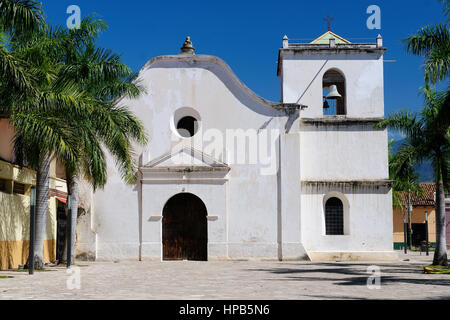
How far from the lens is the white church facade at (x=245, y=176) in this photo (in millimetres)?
24250

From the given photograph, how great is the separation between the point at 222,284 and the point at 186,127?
11.7 meters

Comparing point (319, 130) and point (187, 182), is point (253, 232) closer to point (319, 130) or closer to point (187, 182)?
point (187, 182)

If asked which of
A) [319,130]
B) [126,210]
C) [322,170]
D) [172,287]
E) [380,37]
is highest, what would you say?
[380,37]

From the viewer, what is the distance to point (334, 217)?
25375mm

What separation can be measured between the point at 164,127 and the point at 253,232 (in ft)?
17.4

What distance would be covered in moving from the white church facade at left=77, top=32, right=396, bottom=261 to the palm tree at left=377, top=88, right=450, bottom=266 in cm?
351

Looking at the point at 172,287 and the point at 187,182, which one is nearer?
the point at 172,287

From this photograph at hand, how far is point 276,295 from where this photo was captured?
11953 mm

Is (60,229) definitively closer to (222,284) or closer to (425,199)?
(222,284)

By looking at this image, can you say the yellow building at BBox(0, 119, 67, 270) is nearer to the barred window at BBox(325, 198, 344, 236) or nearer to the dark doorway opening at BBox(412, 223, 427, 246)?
the barred window at BBox(325, 198, 344, 236)

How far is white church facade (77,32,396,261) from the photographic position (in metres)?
24.2

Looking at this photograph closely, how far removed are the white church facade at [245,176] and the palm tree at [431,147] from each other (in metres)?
3.51

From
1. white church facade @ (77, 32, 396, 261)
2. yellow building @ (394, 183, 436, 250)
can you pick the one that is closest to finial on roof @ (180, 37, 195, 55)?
white church facade @ (77, 32, 396, 261)
